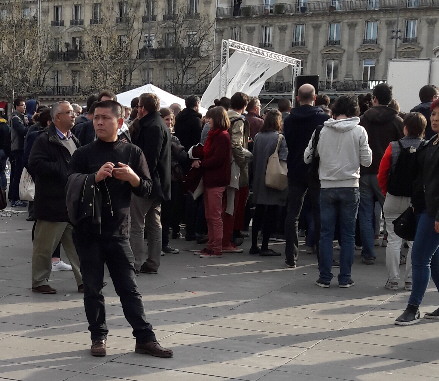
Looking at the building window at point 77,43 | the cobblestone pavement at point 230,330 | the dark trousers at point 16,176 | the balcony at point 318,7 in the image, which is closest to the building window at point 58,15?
the building window at point 77,43

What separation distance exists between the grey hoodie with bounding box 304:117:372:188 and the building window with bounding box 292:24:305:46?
56686 mm

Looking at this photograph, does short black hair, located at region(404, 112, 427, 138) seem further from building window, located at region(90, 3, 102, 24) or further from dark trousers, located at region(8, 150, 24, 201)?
building window, located at region(90, 3, 102, 24)

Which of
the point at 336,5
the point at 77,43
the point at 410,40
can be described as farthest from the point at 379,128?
the point at 77,43

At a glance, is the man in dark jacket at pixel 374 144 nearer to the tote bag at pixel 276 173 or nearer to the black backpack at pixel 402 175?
the tote bag at pixel 276 173

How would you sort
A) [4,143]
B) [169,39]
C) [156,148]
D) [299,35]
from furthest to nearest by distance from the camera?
[169,39]
[299,35]
[4,143]
[156,148]

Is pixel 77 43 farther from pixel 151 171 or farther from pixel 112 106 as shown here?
pixel 112 106

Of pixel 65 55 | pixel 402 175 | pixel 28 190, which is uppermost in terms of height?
pixel 65 55

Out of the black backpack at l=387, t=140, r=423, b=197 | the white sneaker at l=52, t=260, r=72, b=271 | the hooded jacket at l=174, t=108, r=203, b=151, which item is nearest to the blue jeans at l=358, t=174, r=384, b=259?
the black backpack at l=387, t=140, r=423, b=197

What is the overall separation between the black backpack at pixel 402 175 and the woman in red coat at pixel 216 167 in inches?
97.7

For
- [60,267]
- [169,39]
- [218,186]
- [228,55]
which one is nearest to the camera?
[60,267]

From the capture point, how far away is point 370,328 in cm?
680

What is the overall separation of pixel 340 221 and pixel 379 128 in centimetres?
194

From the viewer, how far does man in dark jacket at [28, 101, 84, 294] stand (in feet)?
25.3

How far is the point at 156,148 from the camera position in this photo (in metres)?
8.48
